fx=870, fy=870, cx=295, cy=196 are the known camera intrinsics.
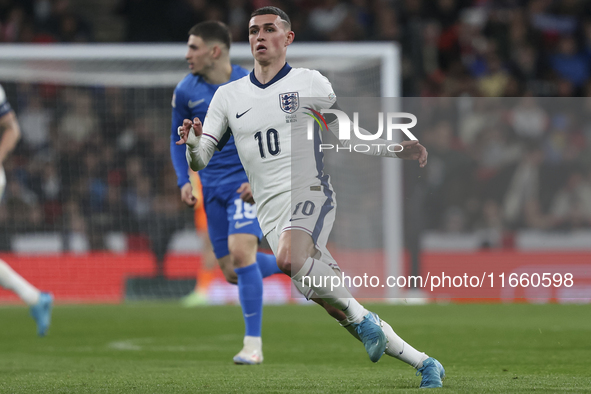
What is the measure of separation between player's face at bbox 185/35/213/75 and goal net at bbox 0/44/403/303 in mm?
4242

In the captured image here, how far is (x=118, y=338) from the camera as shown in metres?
7.47

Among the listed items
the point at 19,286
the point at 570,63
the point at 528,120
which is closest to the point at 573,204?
the point at 528,120

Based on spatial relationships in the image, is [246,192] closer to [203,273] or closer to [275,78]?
[275,78]

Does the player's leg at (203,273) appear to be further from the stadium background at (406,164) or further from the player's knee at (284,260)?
the player's knee at (284,260)

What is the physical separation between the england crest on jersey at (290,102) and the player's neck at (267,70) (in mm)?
171

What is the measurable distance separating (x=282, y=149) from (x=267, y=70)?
1.44 ft

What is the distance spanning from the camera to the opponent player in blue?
19.4ft

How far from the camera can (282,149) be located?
443 cm

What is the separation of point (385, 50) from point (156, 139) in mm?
3708

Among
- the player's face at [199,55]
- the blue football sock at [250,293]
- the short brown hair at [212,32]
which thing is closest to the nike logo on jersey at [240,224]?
the blue football sock at [250,293]

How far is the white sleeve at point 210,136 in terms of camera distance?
14.3 feet

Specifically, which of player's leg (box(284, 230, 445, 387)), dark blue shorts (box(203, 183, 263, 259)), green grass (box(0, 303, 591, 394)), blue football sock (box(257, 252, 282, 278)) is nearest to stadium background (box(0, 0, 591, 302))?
green grass (box(0, 303, 591, 394))

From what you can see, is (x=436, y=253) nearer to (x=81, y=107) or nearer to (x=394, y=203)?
(x=394, y=203)

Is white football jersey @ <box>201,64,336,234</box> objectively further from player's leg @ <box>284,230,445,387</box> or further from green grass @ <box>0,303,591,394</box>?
green grass @ <box>0,303,591,394</box>
